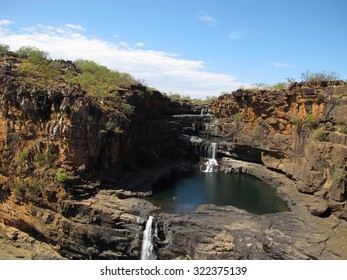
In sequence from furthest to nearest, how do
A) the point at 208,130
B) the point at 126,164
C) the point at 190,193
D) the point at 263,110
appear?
the point at 208,130
the point at 263,110
the point at 126,164
the point at 190,193

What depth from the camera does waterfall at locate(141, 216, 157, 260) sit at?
20344 mm

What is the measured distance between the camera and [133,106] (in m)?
32.4

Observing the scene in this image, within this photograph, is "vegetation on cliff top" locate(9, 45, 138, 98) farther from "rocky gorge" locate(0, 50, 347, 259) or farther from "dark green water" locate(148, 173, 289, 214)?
"dark green water" locate(148, 173, 289, 214)

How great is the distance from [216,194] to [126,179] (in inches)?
314

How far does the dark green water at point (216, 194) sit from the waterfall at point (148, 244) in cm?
265

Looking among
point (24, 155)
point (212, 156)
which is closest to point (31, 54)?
point (24, 155)

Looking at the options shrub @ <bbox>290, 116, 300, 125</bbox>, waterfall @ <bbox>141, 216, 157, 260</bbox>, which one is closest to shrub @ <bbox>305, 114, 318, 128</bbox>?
→ shrub @ <bbox>290, 116, 300, 125</bbox>

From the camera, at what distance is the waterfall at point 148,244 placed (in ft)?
66.7

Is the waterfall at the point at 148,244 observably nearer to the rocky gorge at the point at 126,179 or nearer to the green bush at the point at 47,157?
the rocky gorge at the point at 126,179

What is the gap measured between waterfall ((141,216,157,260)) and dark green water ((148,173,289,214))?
2.65 metres

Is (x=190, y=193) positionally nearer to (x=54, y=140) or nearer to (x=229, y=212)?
(x=229, y=212)

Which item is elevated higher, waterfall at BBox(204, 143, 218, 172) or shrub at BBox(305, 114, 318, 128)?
shrub at BBox(305, 114, 318, 128)

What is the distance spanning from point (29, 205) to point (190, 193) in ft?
42.5

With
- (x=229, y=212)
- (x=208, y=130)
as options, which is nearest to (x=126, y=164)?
(x=229, y=212)
